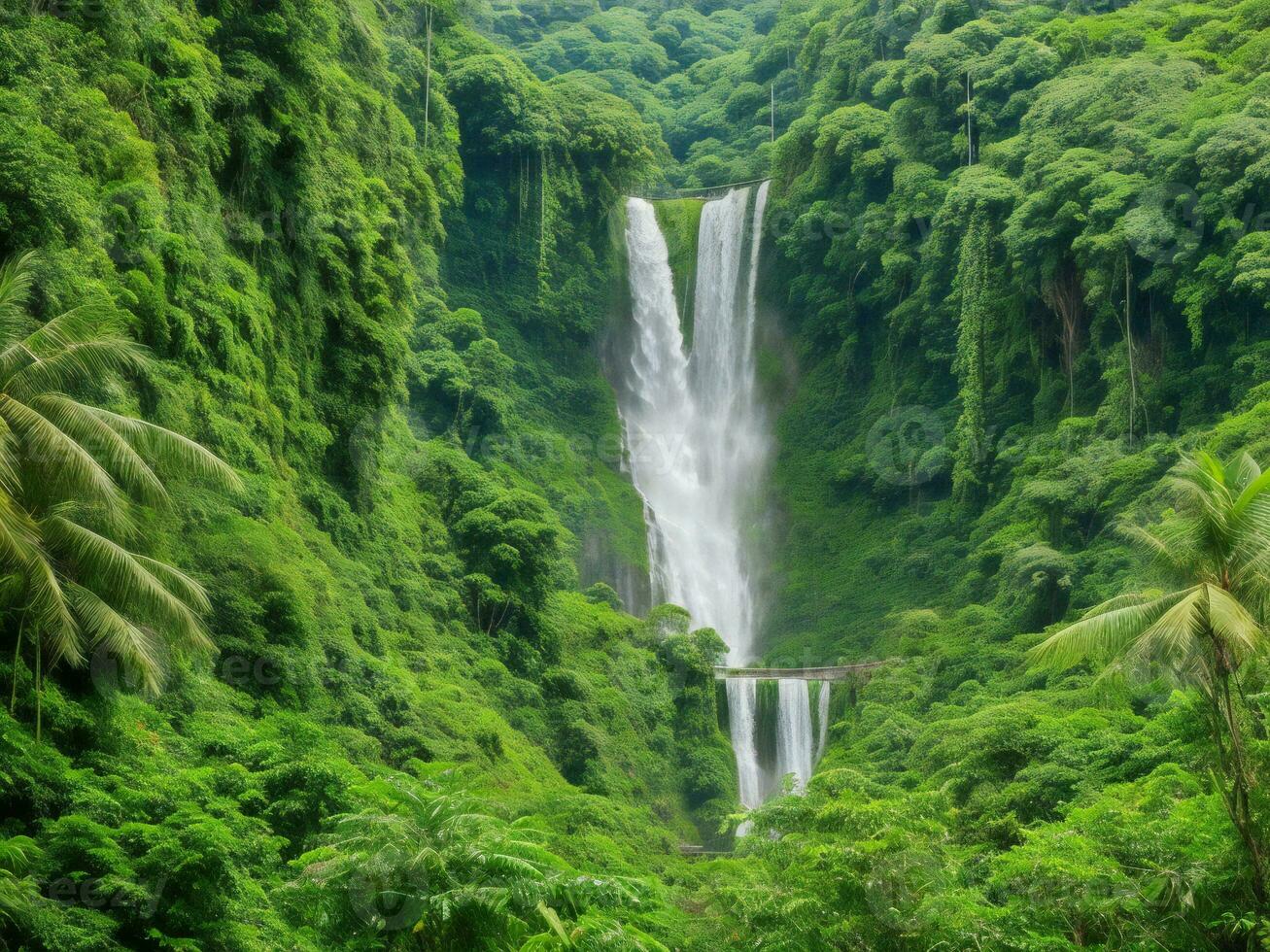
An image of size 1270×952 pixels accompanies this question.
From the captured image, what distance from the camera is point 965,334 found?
137ft

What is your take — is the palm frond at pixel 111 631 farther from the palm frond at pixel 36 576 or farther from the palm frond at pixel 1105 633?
the palm frond at pixel 1105 633

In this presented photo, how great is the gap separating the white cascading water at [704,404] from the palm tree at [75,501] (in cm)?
3042

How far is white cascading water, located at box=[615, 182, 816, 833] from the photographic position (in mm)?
46281

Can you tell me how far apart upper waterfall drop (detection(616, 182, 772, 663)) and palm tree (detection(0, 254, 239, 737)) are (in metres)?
31.7

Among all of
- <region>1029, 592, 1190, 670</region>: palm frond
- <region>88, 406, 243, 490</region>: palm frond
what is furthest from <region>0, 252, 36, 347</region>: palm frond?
<region>1029, 592, 1190, 670</region>: palm frond

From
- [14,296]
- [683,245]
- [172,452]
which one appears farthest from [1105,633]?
[683,245]

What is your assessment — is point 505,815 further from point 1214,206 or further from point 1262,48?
point 1262,48

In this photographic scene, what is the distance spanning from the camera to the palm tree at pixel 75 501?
14008 millimetres

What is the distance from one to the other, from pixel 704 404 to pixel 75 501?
3670cm

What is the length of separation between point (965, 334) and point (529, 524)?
53.9 feet

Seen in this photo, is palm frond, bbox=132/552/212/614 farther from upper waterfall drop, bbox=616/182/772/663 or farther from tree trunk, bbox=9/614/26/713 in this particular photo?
upper waterfall drop, bbox=616/182/772/663

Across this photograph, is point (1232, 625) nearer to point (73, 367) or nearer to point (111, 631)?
point (111, 631)

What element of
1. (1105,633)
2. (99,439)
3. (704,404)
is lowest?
(1105,633)

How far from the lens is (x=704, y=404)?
50062 mm
